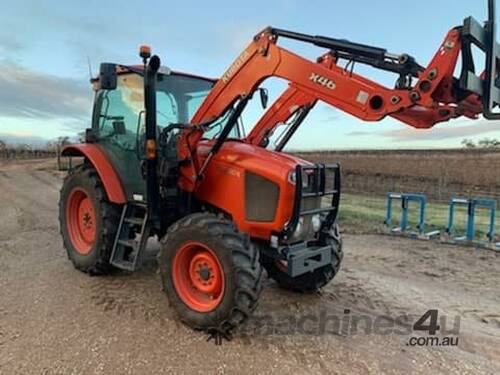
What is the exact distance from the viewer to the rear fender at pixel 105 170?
4.81 m

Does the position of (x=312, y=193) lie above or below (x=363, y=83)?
below

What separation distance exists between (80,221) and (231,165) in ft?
8.81

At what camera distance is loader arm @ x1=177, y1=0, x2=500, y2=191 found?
3.05 metres

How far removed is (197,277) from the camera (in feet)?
13.1

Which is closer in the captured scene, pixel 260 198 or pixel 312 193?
pixel 260 198

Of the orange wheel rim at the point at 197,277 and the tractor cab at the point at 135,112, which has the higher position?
the tractor cab at the point at 135,112

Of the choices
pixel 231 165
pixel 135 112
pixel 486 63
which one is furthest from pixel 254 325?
pixel 486 63

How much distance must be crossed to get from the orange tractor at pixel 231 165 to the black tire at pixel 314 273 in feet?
0.05

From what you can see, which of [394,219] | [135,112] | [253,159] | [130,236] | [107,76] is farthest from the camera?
[394,219]

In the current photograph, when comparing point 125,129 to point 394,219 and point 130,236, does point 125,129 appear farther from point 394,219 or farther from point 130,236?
point 394,219

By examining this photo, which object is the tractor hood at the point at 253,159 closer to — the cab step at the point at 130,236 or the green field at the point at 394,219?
the cab step at the point at 130,236

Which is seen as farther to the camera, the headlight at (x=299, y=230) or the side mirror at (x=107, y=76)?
the side mirror at (x=107, y=76)

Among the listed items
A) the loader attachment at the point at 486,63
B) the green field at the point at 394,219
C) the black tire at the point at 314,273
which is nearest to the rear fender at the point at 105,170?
the black tire at the point at 314,273

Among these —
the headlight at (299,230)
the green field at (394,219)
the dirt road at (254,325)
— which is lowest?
the dirt road at (254,325)
